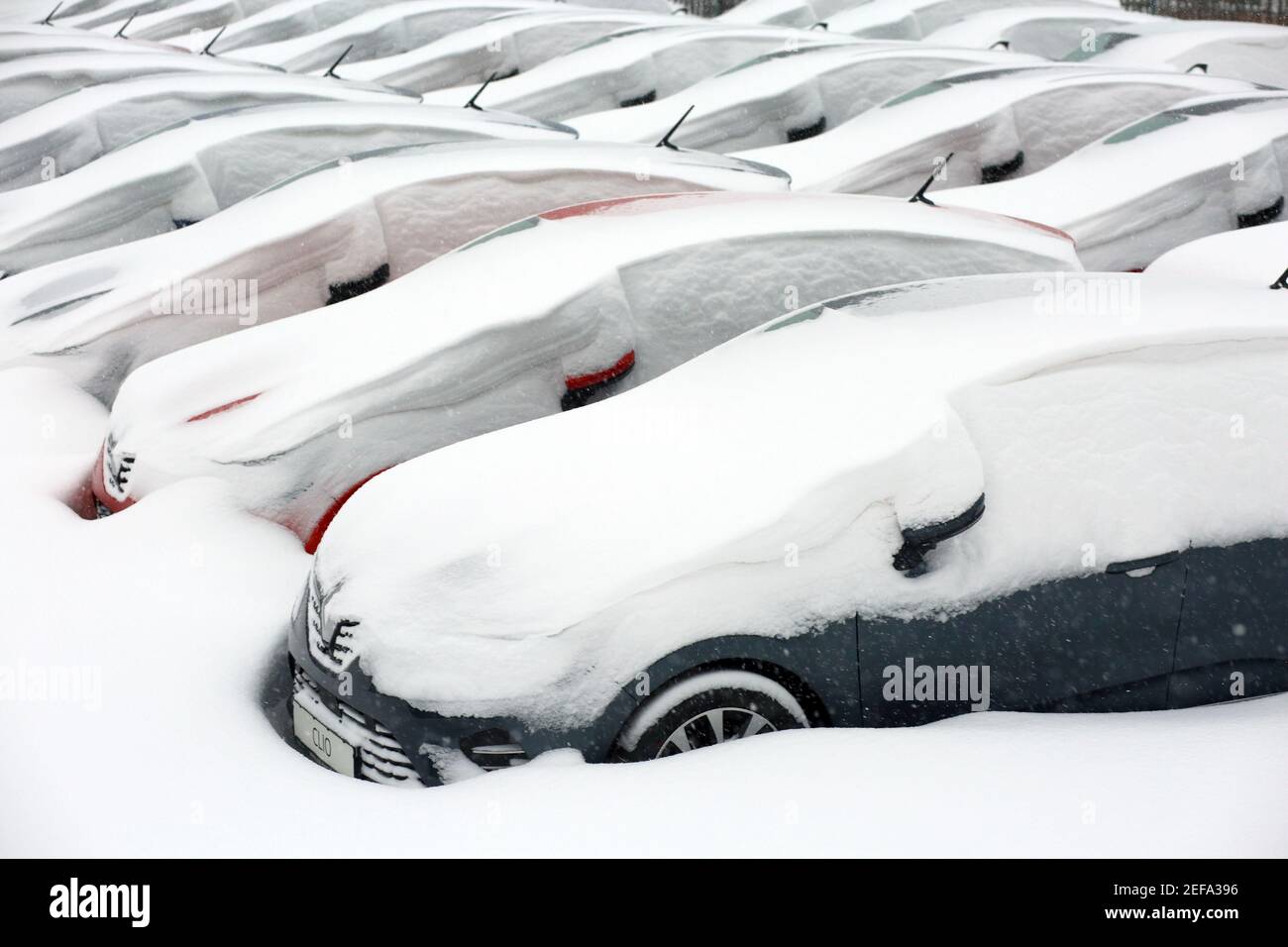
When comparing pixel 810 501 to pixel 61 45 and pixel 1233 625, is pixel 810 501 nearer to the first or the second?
pixel 1233 625

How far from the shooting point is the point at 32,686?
3.03 m

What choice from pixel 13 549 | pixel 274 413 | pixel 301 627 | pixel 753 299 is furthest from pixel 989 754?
pixel 13 549

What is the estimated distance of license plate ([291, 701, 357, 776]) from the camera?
2.89 meters

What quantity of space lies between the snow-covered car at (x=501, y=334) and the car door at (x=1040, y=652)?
1.76m

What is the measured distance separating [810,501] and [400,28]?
11205mm

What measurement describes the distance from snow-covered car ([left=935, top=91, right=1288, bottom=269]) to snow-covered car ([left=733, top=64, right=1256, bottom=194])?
20.8 inches

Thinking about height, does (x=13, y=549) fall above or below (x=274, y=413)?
below

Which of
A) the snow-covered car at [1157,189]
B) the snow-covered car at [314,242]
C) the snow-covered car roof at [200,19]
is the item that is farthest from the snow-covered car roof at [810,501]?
the snow-covered car roof at [200,19]

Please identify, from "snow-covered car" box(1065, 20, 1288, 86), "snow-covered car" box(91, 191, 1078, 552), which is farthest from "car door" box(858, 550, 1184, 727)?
"snow-covered car" box(1065, 20, 1288, 86)

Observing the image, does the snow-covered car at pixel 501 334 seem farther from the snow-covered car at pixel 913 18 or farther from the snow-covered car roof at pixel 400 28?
the snow-covered car at pixel 913 18

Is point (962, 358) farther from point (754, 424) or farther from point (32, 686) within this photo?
point (32, 686)

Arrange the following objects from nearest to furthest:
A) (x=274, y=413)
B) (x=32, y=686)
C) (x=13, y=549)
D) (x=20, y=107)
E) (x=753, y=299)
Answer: (x=32, y=686) → (x=13, y=549) → (x=274, y=413) → (x=753, y=299) → (x=20, y=107)

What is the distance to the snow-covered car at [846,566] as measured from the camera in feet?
9.03

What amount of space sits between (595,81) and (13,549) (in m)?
7.26
